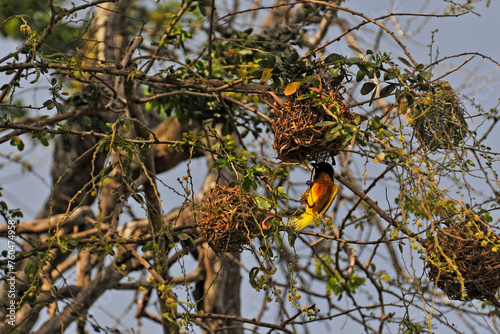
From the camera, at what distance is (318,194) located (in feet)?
7.36

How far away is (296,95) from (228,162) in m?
0.34

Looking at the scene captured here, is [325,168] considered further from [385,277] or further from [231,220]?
[385,277]

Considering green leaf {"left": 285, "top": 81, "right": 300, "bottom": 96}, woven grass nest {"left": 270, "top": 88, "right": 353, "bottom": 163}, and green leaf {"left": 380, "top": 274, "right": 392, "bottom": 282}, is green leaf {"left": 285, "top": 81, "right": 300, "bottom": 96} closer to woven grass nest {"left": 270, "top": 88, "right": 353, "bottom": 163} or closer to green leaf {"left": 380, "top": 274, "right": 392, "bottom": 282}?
woven grass nest {"left": 270, "top": 88, "right": 353, "bottom": 163}

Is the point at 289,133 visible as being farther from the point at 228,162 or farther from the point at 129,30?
the point at 129,30

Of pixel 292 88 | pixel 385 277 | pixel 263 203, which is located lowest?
pixel 263 203

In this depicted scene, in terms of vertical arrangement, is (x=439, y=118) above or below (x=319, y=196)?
above

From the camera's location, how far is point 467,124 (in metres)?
2.31

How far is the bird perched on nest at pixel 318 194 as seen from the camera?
224cm

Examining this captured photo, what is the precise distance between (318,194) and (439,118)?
508 mm

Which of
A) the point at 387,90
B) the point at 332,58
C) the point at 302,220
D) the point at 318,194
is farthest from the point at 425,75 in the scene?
the point at 302,220

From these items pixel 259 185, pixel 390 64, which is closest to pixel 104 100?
pixel 259 185

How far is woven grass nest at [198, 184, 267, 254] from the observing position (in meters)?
2.03

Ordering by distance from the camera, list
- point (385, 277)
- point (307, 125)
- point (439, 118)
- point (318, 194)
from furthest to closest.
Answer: point (385, 277), point (318, 194), point (439, 118), point (307, 125)

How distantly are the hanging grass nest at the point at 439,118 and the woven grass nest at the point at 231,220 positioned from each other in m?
0.64
